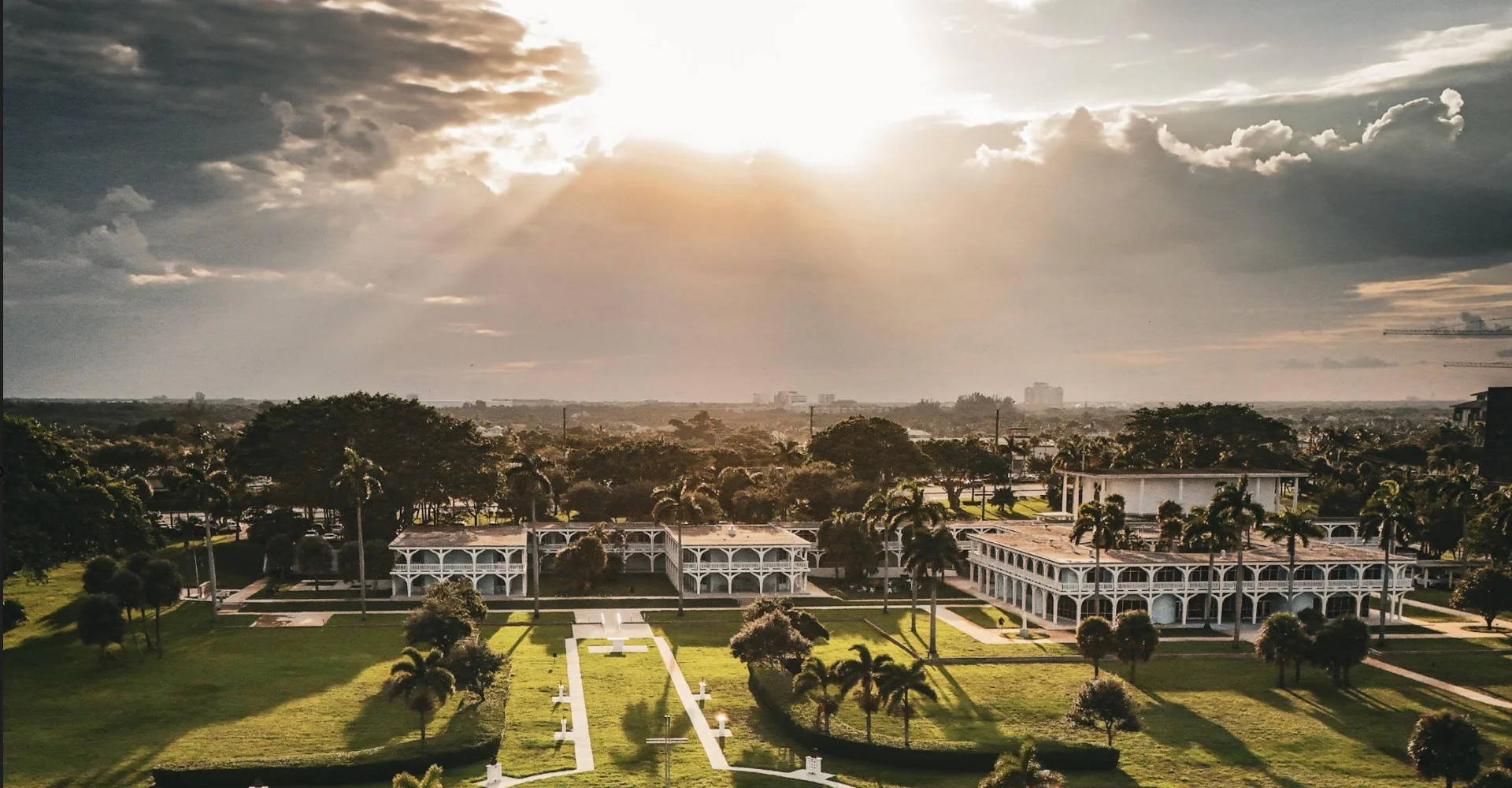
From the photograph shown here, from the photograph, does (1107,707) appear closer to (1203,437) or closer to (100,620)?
(100,620)

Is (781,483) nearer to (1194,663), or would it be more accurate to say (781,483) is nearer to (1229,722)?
(1194,663)

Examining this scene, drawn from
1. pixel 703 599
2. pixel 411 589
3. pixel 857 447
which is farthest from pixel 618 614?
pixel 857 447

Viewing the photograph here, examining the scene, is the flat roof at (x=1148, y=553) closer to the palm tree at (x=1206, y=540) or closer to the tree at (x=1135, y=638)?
the palm tree at (x=1206, y=540)

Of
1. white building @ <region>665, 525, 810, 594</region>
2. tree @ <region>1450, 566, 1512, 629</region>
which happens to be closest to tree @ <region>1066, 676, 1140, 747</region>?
white building @ <region>665, 525, 810, 594</region>

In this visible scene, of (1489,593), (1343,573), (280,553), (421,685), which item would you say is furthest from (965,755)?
(280,553)

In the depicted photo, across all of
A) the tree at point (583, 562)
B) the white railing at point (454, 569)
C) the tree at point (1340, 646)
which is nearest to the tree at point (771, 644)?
the tree at point (1340, 646)

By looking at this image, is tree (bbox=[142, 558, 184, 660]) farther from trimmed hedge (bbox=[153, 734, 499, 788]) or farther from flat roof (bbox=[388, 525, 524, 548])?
trimmed hedge (bbox=[153, 734, 499, 788])
